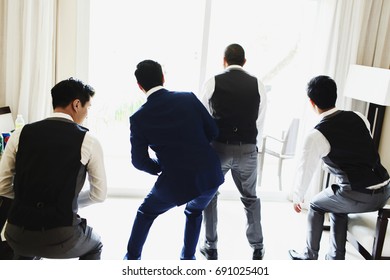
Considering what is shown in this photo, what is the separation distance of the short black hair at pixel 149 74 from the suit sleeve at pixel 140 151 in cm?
20

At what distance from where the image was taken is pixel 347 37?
332cm

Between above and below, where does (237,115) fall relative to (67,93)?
below

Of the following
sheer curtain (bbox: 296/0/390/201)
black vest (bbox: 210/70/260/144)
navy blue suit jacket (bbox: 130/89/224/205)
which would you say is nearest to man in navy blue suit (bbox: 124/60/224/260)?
navy blue suit jacket (bbox: 130/89/224/205)

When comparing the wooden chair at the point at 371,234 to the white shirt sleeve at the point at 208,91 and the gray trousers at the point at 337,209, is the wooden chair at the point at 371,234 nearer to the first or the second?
the gray trousers at the point at 337,209

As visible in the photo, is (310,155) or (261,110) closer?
(310,155)

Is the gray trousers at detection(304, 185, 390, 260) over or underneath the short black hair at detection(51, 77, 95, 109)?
underneath

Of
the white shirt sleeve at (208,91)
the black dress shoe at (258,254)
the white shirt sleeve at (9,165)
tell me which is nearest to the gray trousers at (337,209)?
the black dress shoe at (258,254)

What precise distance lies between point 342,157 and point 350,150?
6 cm

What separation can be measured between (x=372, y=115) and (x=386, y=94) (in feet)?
1.61

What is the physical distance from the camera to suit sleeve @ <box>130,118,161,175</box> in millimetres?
2025

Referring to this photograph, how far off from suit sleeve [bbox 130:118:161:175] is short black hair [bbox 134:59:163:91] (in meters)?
0.20

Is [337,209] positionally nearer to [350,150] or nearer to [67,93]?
[350,150]

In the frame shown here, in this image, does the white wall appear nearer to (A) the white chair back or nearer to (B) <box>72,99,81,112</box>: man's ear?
(A) the white chair back

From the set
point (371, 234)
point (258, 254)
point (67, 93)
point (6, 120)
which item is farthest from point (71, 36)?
point (371, 234)
